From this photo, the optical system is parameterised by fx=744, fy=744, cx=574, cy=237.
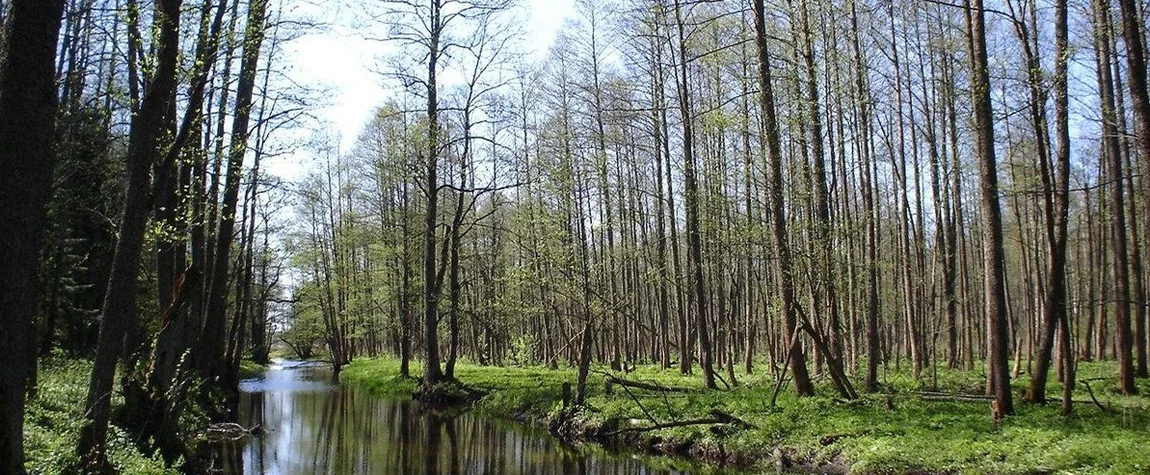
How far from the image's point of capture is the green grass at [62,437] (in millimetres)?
7387

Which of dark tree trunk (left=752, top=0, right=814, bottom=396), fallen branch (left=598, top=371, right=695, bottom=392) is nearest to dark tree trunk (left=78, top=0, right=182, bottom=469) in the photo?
fallen branch (left=598, top=371, right=695, bottom=392)

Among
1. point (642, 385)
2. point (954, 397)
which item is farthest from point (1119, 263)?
point (642, 385)

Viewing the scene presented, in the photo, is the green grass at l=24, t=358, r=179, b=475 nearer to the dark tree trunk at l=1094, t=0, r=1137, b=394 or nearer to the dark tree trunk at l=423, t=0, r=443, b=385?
the dark tree trunk at l=423, t=0, r=443, b=385

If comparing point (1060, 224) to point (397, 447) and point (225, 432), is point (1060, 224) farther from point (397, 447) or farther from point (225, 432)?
point (225, 432)

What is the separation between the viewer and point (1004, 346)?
1145cm

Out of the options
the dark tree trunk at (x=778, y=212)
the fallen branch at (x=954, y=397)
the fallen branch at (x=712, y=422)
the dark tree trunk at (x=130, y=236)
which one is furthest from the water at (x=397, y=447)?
the fallen branch at (x=954, y=397)

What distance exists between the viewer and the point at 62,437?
332 inches

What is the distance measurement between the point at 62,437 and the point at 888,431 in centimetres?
1077

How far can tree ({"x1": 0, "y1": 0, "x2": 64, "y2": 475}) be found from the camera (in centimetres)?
497

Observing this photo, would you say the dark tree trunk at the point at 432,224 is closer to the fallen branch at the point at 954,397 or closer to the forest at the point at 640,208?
the forest at the point at 640,208

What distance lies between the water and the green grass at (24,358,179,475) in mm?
2527

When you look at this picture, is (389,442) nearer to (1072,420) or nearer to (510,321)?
(1072,420)

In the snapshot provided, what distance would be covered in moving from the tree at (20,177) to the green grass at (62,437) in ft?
7.21

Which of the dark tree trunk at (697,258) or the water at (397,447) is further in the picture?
the dark tree trunk at (697,258)
